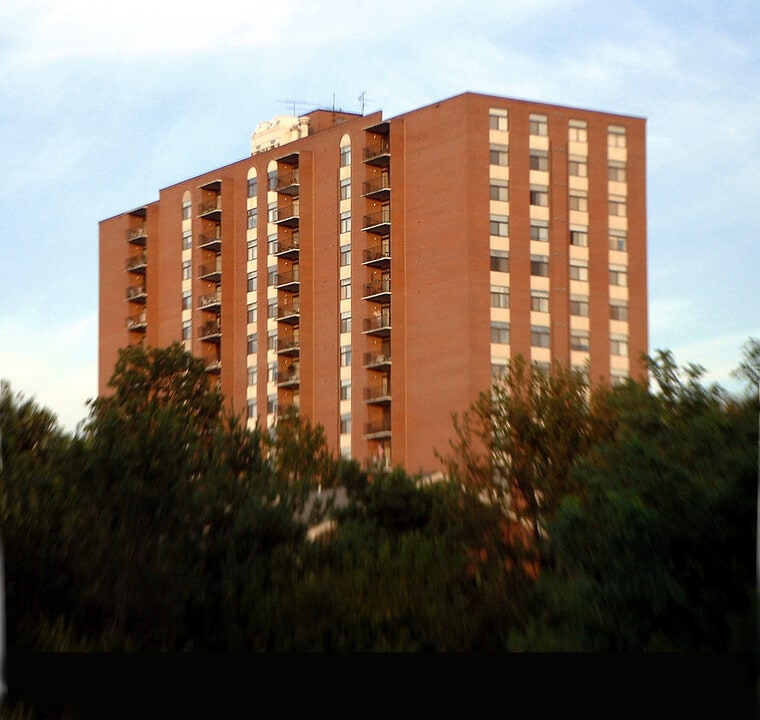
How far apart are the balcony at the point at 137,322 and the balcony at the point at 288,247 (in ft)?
52.7

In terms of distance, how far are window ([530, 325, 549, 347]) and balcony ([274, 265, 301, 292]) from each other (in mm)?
15934

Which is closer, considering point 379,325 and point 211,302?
point 379,325

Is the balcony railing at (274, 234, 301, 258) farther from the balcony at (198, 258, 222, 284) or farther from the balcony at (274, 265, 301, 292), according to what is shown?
the balcony at (198, 258, 222, 284)

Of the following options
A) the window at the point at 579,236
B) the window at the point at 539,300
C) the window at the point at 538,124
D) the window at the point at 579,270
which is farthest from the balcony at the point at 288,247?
the window at the point at 579,270

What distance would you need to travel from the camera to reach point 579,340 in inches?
3231

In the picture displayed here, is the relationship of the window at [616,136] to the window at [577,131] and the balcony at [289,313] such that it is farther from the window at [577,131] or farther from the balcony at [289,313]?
the balcony at [289,313]

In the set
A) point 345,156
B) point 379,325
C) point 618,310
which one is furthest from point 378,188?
point 618,310

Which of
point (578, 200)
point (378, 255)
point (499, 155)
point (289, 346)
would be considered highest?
point (499, 155)

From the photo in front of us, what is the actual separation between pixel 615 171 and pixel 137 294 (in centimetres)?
3664

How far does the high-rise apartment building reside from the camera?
77.2 metres

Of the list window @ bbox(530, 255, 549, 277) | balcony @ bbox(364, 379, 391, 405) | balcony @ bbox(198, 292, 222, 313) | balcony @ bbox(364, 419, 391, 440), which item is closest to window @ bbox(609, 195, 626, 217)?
window @ bbox(530, 255, 549, 277)

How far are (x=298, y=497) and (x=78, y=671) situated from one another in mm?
17990

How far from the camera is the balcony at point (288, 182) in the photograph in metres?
89.1

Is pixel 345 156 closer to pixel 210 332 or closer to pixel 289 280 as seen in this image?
pixel 289 280
